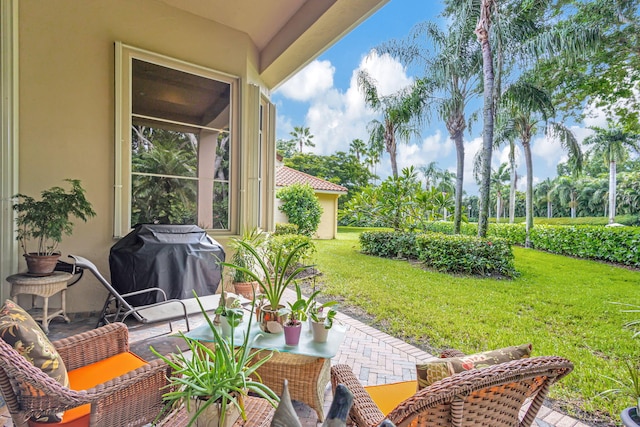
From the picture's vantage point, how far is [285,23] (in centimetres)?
450

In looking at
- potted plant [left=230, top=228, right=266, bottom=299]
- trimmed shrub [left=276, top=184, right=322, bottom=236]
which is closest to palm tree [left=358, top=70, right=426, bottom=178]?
trimmed shrub [left=276, top=184, right=322, bottom=236]

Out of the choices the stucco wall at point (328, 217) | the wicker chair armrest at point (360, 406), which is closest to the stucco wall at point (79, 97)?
the wicker chair armrest at point (360, 406)

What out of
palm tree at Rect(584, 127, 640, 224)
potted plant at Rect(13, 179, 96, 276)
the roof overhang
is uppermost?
palm tree at Rect(584, 127, 640, 224)

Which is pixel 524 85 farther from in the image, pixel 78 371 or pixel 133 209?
pixel 78 371

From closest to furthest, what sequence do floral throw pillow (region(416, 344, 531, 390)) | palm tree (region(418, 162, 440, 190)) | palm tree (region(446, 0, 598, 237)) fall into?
floral throw pillow (region(416, 344, 531, 390))
palm tree (region(446, 0, 598, 237))
palm tree (region(418, 162, 440, 190))

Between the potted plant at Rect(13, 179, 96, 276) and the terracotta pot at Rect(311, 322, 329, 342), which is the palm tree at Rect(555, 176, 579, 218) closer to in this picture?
the terracotta pot at Rect(311, 322, 329, 342)

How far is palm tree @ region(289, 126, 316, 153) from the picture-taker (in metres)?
31.3

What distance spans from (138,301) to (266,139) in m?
3.36

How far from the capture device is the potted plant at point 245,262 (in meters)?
4.21

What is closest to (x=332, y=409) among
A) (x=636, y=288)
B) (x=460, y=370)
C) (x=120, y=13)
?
(x=460, y=370)

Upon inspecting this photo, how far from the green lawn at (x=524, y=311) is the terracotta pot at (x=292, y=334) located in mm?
2075

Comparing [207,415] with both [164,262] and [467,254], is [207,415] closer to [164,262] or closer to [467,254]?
[164,262]

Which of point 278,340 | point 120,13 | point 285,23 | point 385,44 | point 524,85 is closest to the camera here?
point 278,340

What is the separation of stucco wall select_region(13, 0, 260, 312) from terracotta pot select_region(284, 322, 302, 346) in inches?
123
